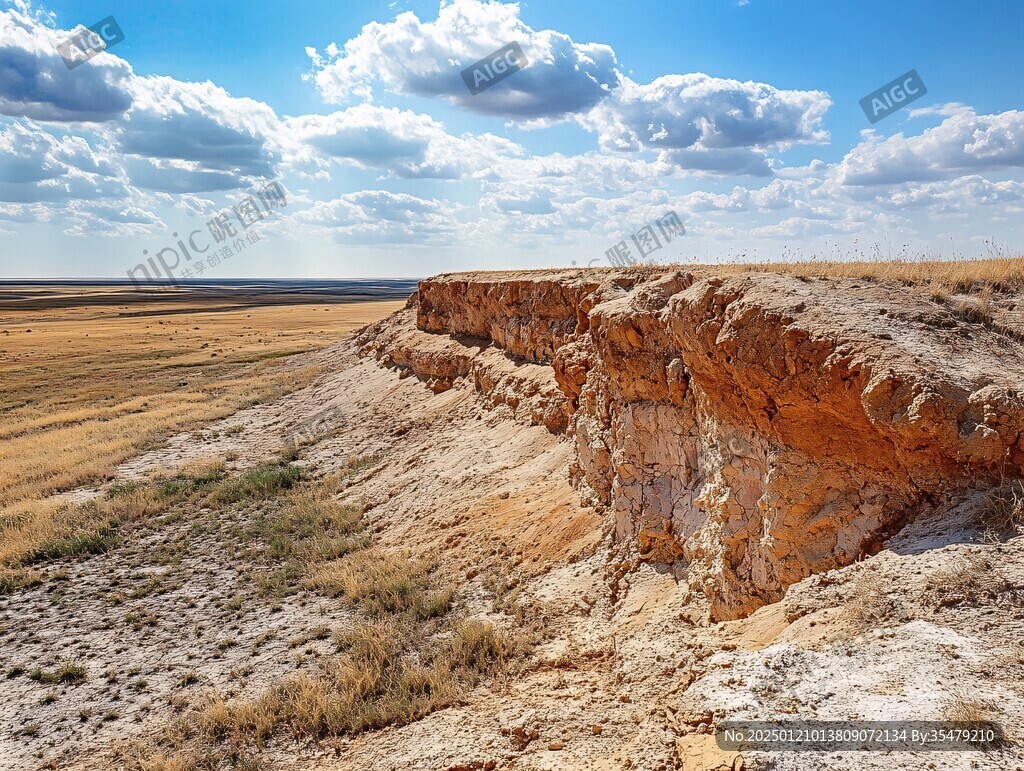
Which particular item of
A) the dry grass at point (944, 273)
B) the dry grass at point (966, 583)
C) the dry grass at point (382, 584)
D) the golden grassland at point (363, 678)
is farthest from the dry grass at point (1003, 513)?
the dry grass at point (382, 584)

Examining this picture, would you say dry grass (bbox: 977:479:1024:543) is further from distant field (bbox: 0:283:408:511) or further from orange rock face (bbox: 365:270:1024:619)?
distant field (bbox: 0:283:408:511)

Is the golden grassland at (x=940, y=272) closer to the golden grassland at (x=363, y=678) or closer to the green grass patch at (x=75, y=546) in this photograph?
the golden grassland at (x=363, y=678)

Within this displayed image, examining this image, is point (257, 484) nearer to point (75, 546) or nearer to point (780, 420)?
point (75, 546)

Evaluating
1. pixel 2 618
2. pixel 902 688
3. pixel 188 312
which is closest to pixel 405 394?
pixel 2 618

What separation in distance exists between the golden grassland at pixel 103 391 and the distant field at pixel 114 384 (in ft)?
0.21

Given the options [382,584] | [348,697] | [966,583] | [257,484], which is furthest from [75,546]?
[966,583]

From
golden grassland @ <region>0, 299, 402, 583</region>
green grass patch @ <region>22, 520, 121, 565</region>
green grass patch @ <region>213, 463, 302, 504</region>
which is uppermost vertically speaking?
golden grassland @ <region>0, 299, 402, 583</region>

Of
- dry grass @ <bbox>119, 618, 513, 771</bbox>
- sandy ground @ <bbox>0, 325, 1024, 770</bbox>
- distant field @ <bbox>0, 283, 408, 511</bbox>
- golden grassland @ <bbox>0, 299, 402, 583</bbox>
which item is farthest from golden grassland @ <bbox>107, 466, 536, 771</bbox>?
distant field @ <bbox>0, 283, 408, 511</bbox>

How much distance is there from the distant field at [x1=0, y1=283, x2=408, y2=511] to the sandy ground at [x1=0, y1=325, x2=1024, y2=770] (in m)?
7.17

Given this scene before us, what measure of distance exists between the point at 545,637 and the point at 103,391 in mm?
33096

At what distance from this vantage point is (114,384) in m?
34.1

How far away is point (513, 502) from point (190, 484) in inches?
412

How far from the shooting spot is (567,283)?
15.3 m

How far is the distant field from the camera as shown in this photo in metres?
19.3
